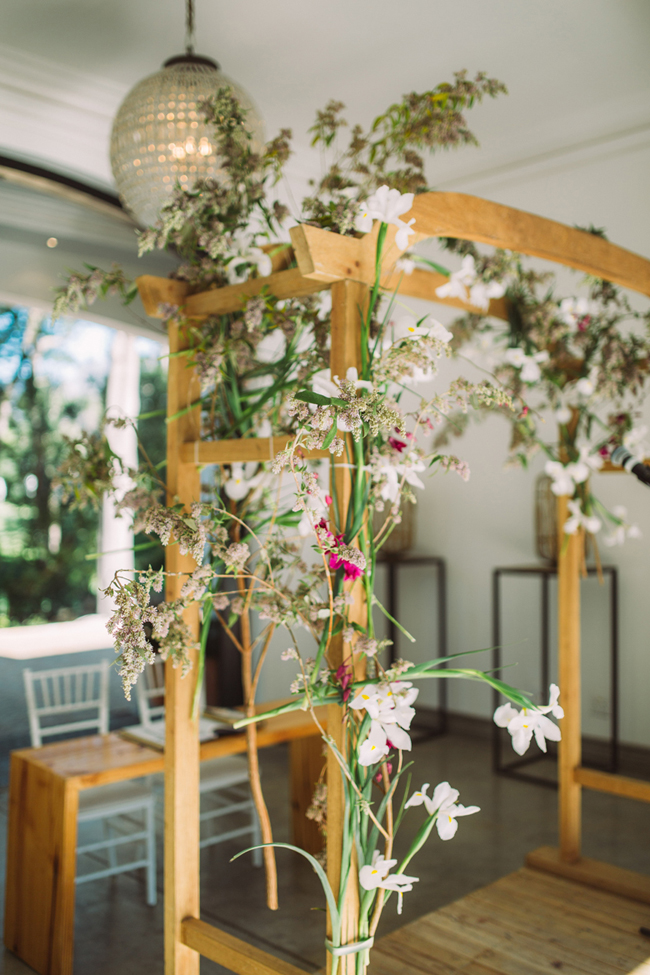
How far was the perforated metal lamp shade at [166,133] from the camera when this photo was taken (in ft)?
8.23

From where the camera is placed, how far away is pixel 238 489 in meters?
2.06

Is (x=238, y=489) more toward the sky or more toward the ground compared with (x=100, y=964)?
more toward the sky

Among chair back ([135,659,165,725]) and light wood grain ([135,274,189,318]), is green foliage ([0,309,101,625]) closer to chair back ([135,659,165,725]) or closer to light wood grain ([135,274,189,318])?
chair back ([135,659,165,725])

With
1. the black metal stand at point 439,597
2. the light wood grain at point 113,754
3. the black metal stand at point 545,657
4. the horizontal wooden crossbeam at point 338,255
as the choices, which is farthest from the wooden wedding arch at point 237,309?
the black metal stand at point 439,597

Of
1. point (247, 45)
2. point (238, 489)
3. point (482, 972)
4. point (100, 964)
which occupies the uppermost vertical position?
point (247, 45)

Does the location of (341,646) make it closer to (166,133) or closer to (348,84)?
(166,133)

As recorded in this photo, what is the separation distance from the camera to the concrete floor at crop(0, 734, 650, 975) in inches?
103

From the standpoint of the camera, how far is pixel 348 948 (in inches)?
65.1

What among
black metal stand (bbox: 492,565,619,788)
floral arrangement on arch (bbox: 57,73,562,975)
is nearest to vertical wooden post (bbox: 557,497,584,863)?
black metal stand (bbox: 492,565,619,788)

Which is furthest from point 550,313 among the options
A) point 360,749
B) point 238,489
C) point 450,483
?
point 450,483

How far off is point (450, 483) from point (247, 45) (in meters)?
2.82

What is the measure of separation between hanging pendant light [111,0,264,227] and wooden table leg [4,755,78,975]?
181 cm

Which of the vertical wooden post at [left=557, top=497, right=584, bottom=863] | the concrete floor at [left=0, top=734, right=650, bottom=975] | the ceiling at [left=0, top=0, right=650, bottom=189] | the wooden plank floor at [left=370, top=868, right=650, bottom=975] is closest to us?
the wooden plank floor at [left=370, top=868, right=650, bottom=975]

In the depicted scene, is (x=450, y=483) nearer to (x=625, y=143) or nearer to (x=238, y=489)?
(x=625, y=143)
